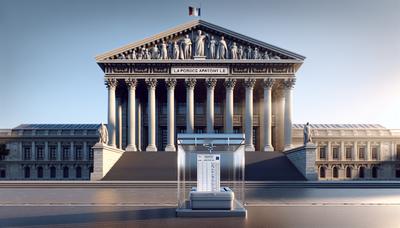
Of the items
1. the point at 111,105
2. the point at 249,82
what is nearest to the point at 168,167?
the point at 111,105

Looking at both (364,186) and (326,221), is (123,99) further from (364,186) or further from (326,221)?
(326,221)

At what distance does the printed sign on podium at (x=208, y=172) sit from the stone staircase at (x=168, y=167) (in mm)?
24961

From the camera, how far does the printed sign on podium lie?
1816 cm

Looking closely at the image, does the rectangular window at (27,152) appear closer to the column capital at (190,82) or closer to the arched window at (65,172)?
A: the arched window at (65,172)

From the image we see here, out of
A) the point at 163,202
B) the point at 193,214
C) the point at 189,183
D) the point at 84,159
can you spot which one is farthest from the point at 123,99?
the point at 193,214

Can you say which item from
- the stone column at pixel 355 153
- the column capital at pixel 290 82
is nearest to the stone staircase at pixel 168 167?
the column capital at pixel 290 82

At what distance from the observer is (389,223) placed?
16500 mm

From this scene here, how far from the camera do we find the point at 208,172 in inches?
718

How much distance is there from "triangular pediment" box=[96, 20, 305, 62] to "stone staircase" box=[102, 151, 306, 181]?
13833 millimetres

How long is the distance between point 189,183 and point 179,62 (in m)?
25.9

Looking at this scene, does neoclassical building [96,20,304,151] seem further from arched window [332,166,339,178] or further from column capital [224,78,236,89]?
arched window [332,166,339,178]

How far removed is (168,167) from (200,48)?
19.5 meters

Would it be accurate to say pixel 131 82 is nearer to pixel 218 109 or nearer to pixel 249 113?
pixel 218 109

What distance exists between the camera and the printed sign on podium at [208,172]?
59.6ft
